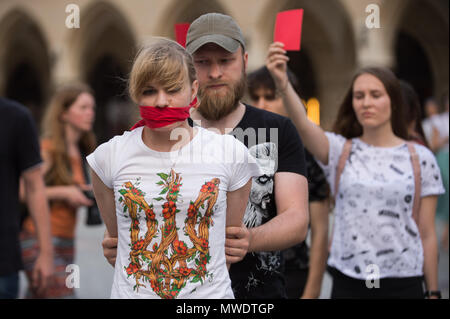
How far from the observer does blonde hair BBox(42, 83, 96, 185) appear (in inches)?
146

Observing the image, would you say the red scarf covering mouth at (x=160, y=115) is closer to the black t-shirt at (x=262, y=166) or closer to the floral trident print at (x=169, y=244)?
the floral trident print at (x=169, y=244)

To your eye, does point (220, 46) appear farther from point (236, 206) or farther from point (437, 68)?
point (437, 68)

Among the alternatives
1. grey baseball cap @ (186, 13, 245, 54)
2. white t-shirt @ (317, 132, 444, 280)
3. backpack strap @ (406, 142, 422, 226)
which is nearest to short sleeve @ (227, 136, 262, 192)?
grey baseball cap @ (186, 13, 245, 54)

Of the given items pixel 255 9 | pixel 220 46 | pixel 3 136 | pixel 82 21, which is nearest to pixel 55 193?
pixel 3 136

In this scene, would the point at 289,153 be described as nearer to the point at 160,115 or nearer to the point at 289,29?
the point at 289,29

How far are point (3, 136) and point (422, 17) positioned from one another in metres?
14.2

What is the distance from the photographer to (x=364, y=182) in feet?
8.71

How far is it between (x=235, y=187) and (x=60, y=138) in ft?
8.53

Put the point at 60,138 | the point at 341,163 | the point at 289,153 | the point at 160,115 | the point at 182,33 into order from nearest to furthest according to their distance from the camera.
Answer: the point at 160,115 → the point at 289,153 → the point at 182,33 → the point at 341,163 → the point at 60,138

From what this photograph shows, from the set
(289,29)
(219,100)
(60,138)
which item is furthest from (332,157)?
(60,138)

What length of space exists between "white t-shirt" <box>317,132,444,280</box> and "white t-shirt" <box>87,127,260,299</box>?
4.23 feet

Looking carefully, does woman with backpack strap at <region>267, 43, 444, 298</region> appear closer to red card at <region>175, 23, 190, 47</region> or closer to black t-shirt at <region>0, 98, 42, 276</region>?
red card at <region>175, 23, 190, 47</region>

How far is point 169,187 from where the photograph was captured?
4.75 ft

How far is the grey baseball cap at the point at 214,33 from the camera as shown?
182 cm
